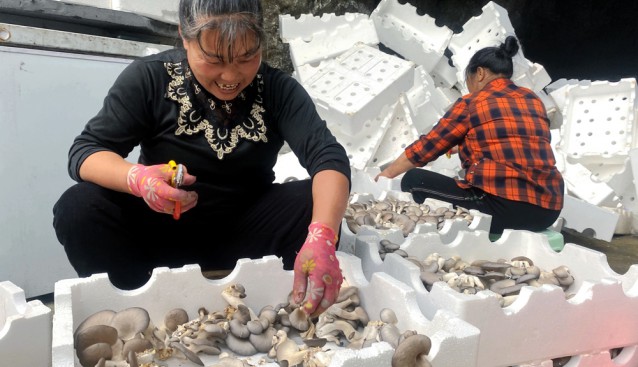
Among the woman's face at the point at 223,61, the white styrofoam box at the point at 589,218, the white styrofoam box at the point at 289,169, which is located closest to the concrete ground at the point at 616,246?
the white styrofoam box at the point at 589,218

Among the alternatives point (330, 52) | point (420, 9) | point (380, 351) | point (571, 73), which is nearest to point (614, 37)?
point (571, 73)

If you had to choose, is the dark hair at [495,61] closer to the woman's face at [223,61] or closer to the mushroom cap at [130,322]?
the woman's face at [223,61]

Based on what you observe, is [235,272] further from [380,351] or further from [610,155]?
[610,155]

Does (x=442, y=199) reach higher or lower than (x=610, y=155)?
higher

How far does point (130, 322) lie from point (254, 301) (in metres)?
0.34

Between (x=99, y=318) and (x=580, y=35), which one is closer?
(x=99, y=318)

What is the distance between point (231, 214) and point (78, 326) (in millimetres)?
609

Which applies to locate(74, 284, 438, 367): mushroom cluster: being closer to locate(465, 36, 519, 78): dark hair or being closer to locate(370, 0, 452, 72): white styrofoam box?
locate(465, 36, 519, 78): dark hair

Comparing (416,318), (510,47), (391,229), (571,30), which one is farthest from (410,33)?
(571,30)

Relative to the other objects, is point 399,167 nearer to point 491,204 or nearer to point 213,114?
point 491,204

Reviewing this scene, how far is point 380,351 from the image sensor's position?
945 millimetres

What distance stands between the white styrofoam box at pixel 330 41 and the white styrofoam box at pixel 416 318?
8.43 ft

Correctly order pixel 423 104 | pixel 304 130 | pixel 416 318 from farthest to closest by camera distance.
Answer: pixel 423 104
pixel 304 130
pixel 416 318

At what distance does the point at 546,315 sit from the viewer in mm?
1265
